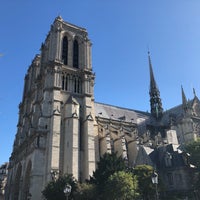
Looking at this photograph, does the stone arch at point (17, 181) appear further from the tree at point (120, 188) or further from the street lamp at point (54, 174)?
the tree at point (120, 188)

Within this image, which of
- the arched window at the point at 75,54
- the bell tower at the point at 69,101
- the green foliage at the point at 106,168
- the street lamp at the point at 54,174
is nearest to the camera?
the green foliage at the point at 106,168

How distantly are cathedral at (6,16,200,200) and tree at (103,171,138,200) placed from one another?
9.69m

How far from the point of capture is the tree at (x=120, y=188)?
3177 cm

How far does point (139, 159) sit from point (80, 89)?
60.4 feet

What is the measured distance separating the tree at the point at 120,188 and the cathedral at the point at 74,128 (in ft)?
31.8

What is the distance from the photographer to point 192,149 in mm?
43406

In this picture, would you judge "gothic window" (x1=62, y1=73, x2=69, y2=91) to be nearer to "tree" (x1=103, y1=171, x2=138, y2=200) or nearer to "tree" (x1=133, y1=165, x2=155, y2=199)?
"tree" (x1=133, y1=165, x2=155, y2=199)

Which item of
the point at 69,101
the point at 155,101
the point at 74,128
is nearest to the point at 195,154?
the point at 74,128

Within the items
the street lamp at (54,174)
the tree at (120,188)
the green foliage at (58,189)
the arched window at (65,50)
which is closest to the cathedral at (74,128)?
the arched window at (65,50)

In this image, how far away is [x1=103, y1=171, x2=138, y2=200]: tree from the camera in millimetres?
31766

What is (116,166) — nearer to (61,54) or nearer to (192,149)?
(192,149)

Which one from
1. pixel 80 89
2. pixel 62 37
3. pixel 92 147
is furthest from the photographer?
pixel 62 37

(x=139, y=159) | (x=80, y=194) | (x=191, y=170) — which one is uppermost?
(x=139, y=159)

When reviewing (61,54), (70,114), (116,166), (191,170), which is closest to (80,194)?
(116,166)
